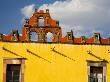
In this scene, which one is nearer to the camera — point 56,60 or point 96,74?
point 56,60

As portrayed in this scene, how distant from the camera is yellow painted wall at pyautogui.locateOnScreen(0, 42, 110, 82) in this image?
79.4 feet

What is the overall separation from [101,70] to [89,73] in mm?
817

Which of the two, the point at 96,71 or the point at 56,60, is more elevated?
the point at 56,60

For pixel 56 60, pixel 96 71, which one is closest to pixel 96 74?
pixel 96 71

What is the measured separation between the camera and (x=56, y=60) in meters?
24.4

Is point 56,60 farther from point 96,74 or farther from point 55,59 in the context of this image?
point 96,74

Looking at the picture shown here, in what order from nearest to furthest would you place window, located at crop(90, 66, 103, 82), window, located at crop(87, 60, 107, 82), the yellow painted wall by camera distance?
the yellow painted wall
window, located at crop(87, 60, 107, 82)
window, located at crop(90, 66, 103, 82)

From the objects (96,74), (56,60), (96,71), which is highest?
(56,60)

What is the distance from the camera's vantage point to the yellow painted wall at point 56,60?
953 inches

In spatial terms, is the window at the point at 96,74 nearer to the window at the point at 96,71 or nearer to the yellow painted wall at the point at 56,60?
the window at the point at 96,71

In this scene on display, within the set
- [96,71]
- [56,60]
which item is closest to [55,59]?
[56,60]

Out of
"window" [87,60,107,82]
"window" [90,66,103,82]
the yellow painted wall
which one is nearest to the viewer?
the yellow painted wall

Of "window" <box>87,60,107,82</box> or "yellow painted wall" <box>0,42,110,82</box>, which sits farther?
"window" <box>87,60,107,82</box>

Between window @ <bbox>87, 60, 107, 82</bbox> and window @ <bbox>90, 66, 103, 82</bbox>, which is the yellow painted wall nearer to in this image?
window @ <bbox>87, 60, 107, 82</bbox>
